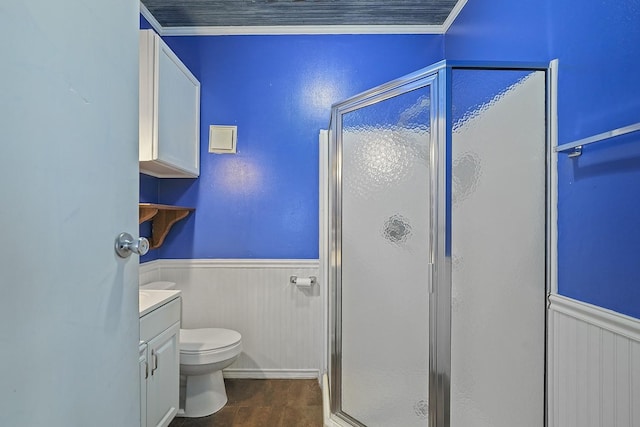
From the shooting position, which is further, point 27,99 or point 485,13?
point 485,13

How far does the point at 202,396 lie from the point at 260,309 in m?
0.64

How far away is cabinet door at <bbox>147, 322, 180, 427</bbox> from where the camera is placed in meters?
1.50

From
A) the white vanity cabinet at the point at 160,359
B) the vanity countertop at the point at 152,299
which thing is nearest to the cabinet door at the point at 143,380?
the white vanity cabinet at the point at 160,359

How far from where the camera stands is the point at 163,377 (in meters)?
1.62

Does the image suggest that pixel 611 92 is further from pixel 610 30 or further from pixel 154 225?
pixel 154 225

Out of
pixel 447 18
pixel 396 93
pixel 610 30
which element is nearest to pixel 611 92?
pixel 610 30

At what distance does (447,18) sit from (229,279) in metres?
2.40

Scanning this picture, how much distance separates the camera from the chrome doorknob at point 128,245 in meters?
0.76

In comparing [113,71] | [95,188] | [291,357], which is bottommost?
[291,357]

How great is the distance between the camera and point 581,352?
1119 millimetres

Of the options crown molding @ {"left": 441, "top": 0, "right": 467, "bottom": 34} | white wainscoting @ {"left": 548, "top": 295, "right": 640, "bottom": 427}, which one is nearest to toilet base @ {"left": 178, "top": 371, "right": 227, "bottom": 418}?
white wainscoting @ {"left": 548, "top": 295, "right": 640, "bottom": 427}

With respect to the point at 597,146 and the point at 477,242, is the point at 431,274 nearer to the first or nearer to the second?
the point at 477,242

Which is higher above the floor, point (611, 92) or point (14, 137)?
point (611, 92)

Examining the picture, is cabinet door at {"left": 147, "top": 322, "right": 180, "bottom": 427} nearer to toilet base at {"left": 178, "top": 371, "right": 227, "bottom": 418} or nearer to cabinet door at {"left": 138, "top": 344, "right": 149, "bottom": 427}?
cabinet door at {"left": 138, "top": 344, "right": 149, "bottom": 427}
